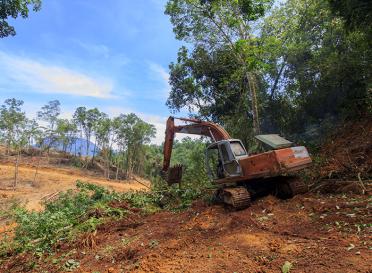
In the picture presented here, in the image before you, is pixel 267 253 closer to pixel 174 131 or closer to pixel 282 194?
pixel 282 194

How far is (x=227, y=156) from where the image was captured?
9469 mm

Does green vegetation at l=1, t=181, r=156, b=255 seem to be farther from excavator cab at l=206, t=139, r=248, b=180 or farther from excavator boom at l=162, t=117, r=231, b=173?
excavator cab at l=206, t=139, r=248, b=180

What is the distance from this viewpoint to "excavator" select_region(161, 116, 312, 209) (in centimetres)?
844

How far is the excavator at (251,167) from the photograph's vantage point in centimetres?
844

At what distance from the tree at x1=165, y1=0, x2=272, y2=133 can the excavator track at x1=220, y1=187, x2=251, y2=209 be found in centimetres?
681

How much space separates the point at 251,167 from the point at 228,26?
956 cm

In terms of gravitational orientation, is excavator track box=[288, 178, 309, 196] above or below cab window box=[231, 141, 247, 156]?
below

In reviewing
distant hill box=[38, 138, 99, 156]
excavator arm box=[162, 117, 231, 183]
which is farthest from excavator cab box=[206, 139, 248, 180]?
distant hill box=[38, 138, 99, 156]

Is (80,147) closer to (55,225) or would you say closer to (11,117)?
Answer: (11,117)

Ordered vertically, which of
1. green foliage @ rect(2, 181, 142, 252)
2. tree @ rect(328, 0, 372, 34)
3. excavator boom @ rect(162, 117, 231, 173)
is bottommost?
green foliage @ rect(2, 181, 142, 252)

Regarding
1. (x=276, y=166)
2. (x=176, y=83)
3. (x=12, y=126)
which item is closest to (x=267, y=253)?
(x=276, y=166)

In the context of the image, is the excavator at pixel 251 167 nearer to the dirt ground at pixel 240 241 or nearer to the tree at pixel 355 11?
the dirt ground at pixel 240 241

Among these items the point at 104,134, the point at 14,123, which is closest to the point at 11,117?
the point at 14,123

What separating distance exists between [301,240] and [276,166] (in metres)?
2.61
